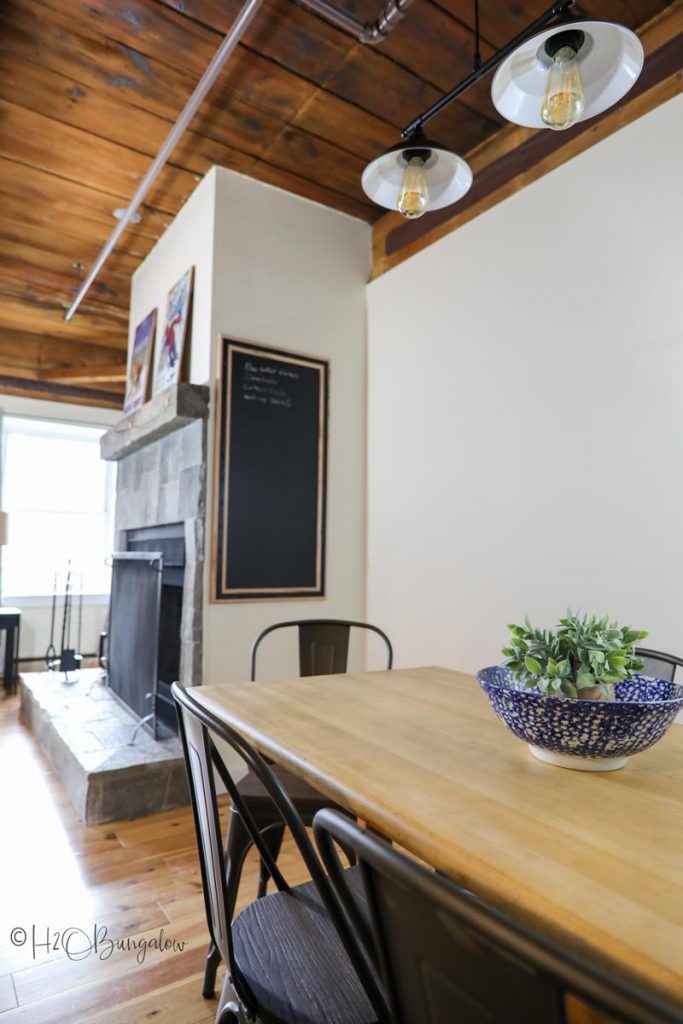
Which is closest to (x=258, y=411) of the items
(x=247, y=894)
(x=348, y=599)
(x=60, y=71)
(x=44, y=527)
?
(x=348, y=599)

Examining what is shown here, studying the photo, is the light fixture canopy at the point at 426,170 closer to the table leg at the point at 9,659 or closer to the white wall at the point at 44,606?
the table leg at the point at 9,659

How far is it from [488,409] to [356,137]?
141 cm

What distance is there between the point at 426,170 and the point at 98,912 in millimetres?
2337

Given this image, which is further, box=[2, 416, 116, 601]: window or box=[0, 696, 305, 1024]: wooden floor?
box=[2, 416, 116, 601]: window

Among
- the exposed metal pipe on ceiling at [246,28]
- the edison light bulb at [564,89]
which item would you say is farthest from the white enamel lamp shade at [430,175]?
the exposed metal pipe on ceiling at [246,28]

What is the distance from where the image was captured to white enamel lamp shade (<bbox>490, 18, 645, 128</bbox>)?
1.29 m

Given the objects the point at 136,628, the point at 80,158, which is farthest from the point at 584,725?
the point at 80,158

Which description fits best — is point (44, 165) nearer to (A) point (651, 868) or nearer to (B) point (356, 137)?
(B) point (356, 137)

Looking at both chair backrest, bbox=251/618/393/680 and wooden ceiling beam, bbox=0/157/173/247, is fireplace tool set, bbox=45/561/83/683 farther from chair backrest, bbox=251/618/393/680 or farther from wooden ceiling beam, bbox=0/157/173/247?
chair backrest, bbox=251/618/393/680

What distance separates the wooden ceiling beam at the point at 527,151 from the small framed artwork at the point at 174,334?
1045 millimetres

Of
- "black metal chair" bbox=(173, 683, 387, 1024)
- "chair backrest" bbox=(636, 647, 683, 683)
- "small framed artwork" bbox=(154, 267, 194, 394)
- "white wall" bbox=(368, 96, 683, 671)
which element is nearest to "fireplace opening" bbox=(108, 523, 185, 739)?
"small framed artwork" bbox=(154, 267, 194, 394)

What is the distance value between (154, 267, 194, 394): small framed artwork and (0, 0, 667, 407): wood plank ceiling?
0.51 m

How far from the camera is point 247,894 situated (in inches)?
77.1

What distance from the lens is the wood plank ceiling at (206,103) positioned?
7.18ft
